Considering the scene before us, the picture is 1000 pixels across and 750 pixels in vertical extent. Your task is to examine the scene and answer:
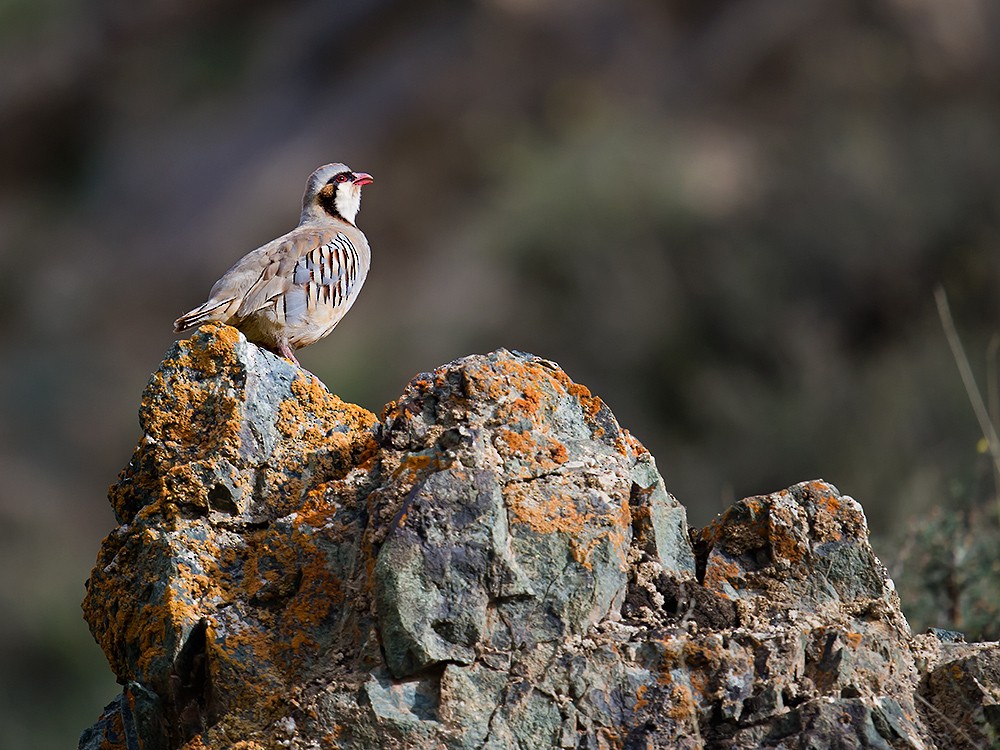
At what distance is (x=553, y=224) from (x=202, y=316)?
19.7 metres

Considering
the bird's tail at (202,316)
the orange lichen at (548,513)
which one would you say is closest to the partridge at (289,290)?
the bird's tail at (202,316)

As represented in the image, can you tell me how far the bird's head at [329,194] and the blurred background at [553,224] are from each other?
7.76 metres

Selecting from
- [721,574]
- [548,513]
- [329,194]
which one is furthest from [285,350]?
[721,574]

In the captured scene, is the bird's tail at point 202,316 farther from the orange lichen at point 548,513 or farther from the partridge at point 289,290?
the orange lichen at point 548,513

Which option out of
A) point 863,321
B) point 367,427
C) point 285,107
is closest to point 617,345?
point 863,321

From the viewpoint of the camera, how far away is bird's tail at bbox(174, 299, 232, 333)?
5.68m

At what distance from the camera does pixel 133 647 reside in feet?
13.4

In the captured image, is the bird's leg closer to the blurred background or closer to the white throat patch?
the white throat patch

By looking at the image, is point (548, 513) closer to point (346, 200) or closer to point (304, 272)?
point (304, 272)

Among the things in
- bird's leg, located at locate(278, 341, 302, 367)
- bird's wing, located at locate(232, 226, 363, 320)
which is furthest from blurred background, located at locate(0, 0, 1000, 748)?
bird's leg, located at locate(278, 341, 302, 367)

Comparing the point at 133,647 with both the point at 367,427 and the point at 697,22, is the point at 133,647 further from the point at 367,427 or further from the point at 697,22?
the point at 697,22

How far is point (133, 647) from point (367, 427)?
39.8 inches

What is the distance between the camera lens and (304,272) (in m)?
6.26

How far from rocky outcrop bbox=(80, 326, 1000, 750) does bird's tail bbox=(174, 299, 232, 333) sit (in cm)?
116
